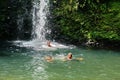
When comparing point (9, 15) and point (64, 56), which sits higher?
point (9, 15)

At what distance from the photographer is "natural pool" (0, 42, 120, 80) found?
19453mm

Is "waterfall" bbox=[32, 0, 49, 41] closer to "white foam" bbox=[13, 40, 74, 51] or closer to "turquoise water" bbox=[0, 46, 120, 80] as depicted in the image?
"white foam" bbox=[13, 40, 74, 51]

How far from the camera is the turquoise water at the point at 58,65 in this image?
1945 centimetres

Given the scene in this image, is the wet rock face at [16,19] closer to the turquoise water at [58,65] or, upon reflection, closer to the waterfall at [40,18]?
the waterfall at [40,18]

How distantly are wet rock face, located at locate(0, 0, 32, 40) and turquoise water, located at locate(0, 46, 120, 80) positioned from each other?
3.72m

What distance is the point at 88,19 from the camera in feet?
95.8

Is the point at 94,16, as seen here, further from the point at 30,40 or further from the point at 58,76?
the point at 58,76

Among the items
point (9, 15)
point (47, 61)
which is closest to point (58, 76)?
point (47, 61)

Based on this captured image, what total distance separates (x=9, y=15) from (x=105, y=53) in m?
8.90

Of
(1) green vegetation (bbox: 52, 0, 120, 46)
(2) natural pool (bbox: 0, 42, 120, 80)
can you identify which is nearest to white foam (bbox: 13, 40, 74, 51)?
(2) natural pool (bbox: 0, 42, 120, 80)

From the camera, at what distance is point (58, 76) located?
1944 centimetres

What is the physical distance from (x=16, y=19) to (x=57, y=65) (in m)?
10.1

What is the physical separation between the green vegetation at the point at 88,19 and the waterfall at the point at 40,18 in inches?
55.8

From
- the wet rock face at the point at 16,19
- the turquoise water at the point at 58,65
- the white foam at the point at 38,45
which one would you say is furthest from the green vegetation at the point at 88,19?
the wet rock face at the point at 16,19
